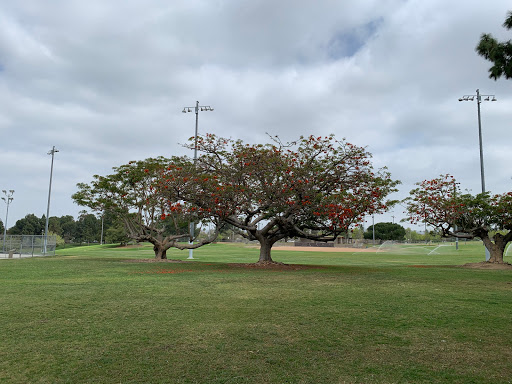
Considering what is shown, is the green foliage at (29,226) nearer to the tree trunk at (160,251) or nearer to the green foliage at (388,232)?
the green foliage at (388,232)

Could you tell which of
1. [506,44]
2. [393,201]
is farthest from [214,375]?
[393,201]

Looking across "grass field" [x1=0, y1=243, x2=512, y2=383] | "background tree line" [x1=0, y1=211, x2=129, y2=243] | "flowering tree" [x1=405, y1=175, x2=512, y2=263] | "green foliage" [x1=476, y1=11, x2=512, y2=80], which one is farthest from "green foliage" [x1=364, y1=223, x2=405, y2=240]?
"green foliage" [x1=476, y1=11, x2=512, y2=80]

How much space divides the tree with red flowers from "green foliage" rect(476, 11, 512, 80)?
10.2 m

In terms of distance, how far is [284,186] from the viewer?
708 inches

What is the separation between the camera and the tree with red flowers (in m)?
18.0

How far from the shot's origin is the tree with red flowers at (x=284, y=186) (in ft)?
59.2

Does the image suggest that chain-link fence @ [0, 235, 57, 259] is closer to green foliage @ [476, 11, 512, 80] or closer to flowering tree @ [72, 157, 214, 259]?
Result: flowering tree @ [72, 157, 214, 259]

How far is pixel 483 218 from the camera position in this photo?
23.0 meters

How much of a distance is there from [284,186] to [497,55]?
11345mm

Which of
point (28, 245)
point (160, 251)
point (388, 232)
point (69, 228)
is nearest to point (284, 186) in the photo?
point (160, 251)

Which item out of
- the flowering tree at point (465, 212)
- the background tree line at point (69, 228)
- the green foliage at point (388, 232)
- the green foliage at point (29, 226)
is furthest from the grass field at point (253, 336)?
the green foliage at point (29, 226)

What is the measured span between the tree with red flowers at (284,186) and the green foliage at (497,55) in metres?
10.2

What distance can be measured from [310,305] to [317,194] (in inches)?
398

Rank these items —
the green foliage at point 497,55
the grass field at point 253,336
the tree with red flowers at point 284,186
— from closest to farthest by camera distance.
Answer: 1. the grass field at point 253,336
2. the green foliage at point 497,55
3. the tree with red flowers at point 284,186
